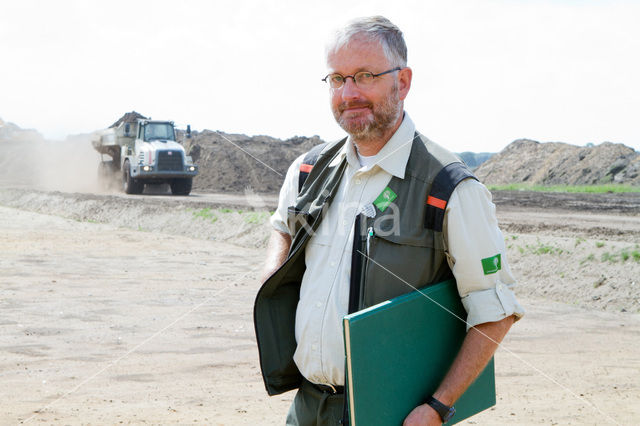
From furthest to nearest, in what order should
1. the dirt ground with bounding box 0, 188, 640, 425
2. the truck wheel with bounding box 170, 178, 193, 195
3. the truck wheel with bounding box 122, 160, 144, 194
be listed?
the truck wheel with bounding box 170, 178, 193, 195 < the truck wheel with bounding box 122, 160, 144, 194 < the dirt ground with bounding box 0, 188, 640, 425

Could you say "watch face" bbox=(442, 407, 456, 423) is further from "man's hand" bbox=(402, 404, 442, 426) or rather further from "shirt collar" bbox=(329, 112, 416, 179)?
"shirt collar" bbox=(329, 112, 416, 179)

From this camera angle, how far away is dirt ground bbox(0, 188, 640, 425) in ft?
17.4

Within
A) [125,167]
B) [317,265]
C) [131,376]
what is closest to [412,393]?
[317,265]

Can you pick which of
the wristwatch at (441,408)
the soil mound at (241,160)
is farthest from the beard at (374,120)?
the soil mound at (241,160)

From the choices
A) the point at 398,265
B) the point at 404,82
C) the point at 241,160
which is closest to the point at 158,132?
the point at 241,160

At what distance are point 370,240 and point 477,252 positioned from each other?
30cm

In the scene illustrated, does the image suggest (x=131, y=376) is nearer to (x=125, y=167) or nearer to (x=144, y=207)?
(x=144, y=207)

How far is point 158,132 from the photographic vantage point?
2934 cm

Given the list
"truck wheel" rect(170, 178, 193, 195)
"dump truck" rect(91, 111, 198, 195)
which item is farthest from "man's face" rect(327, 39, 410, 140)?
"truck wheel" rect(170, 178, 193, 195)

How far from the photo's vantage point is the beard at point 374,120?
2.13 metres

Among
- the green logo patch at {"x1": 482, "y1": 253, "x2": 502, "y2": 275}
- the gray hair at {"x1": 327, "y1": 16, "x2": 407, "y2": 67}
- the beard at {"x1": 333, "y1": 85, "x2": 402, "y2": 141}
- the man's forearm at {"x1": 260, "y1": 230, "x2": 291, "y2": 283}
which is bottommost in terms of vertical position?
the man's forearm at {"x1": 260, "y1": 230, "x2": 291, "y2": 283}

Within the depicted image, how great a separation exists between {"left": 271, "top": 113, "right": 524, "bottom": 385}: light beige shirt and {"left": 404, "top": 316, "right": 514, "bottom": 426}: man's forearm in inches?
Result: 1.8

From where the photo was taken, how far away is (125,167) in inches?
1200

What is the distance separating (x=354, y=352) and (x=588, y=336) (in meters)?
6.73
